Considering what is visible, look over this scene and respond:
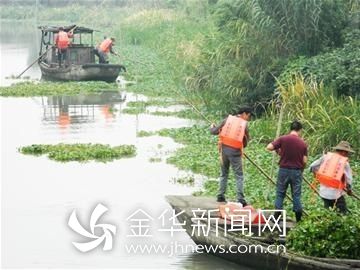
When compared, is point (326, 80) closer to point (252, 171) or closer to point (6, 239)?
point (252, 171)

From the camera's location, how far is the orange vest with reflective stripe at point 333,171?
10469 mm

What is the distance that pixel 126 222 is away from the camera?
12898 millimetres

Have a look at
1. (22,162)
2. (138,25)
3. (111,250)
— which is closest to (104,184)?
(22,162)

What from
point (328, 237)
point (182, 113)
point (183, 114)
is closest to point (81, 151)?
point (183, 114)

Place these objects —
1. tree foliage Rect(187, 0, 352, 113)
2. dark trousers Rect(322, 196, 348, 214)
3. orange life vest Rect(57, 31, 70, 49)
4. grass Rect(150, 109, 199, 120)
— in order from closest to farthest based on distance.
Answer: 1. dark trousers Rect(322, 196, 348, 214)
2. tree foliage Rect(187, 0, 352, 113)
3. grass Rect(150, 109, 199, 120)
4. orange life vest Rect(57, 31, 70, 49)

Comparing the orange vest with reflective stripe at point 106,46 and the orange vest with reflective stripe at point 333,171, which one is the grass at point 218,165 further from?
the orange vest with reflective stripe at point 106,46

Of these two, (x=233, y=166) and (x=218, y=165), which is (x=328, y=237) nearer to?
(x=233, y=166)

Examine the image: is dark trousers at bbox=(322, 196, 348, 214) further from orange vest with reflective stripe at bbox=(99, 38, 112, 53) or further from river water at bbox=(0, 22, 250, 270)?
orange vest with reflective stripe at bbox=(99, 38, 112, 53)

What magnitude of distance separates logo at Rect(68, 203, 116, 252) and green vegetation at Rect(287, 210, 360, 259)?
314 centimetres

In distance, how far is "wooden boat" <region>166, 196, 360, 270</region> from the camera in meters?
9.16

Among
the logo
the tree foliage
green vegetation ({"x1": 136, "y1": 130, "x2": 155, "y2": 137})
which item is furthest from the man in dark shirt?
green vegetation ({"x1": 136, "y1": 130, "x2": 155, "y2": 137})

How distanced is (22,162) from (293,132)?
7.98 meters

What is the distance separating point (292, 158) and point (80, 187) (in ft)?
18.3

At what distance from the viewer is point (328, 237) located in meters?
9.53
